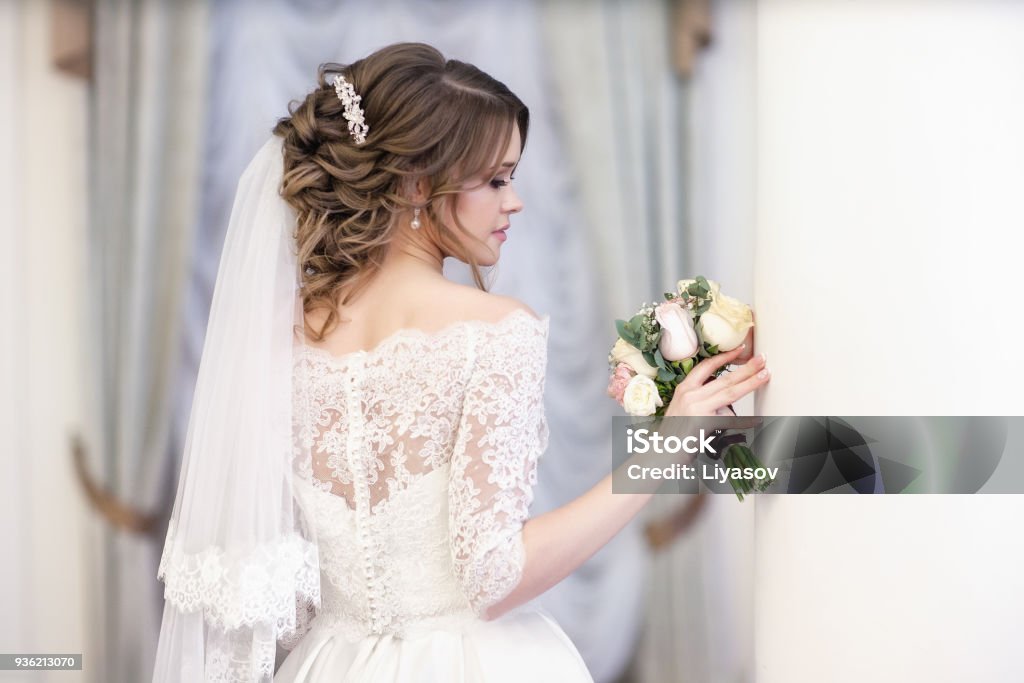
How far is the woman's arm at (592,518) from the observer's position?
4.73ft

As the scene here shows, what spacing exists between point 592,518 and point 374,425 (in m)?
0.37

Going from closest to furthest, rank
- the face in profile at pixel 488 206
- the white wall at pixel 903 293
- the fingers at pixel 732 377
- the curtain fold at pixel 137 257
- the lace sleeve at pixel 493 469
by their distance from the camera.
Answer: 1. the white wall at pixel 903 293
2. the lace sleeve at pixel 493 469
3. the fingers at pixel 732 377
4. the face in profile at pixel 488 206
5. the curtain fold at pixel 137 257

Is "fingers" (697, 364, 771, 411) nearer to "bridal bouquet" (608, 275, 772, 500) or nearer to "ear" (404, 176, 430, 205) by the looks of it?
"bridal bouquet" (608, 275, 772, 500)

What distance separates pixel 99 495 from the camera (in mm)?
2584

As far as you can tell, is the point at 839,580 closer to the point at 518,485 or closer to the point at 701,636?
the point at 518,485

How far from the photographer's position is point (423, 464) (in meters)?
→ 1.47

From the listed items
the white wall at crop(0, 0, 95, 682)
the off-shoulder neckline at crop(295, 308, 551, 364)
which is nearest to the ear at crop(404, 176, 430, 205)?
the off-shoulder neckline at crop(295, 308, 551, 364)

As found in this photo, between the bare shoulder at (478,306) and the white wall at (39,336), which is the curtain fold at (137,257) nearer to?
the white wall at (39,336)

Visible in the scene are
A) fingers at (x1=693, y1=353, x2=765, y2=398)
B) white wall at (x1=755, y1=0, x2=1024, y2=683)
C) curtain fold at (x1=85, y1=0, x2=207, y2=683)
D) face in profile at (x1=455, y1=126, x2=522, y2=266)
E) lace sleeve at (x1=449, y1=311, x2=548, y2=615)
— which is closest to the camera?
white wall at (x1=755, y1=0, x2=1024, y2=683)

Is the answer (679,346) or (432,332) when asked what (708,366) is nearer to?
(679,346)

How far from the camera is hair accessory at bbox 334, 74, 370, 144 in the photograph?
1.54 meters

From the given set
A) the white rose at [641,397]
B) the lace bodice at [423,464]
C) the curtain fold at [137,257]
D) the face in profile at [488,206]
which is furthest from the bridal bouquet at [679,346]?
the curtain fold at [137,257]

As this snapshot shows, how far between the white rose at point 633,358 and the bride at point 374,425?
9 centimetres

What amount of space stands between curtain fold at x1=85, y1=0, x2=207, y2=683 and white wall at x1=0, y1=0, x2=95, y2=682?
2.5 inches
